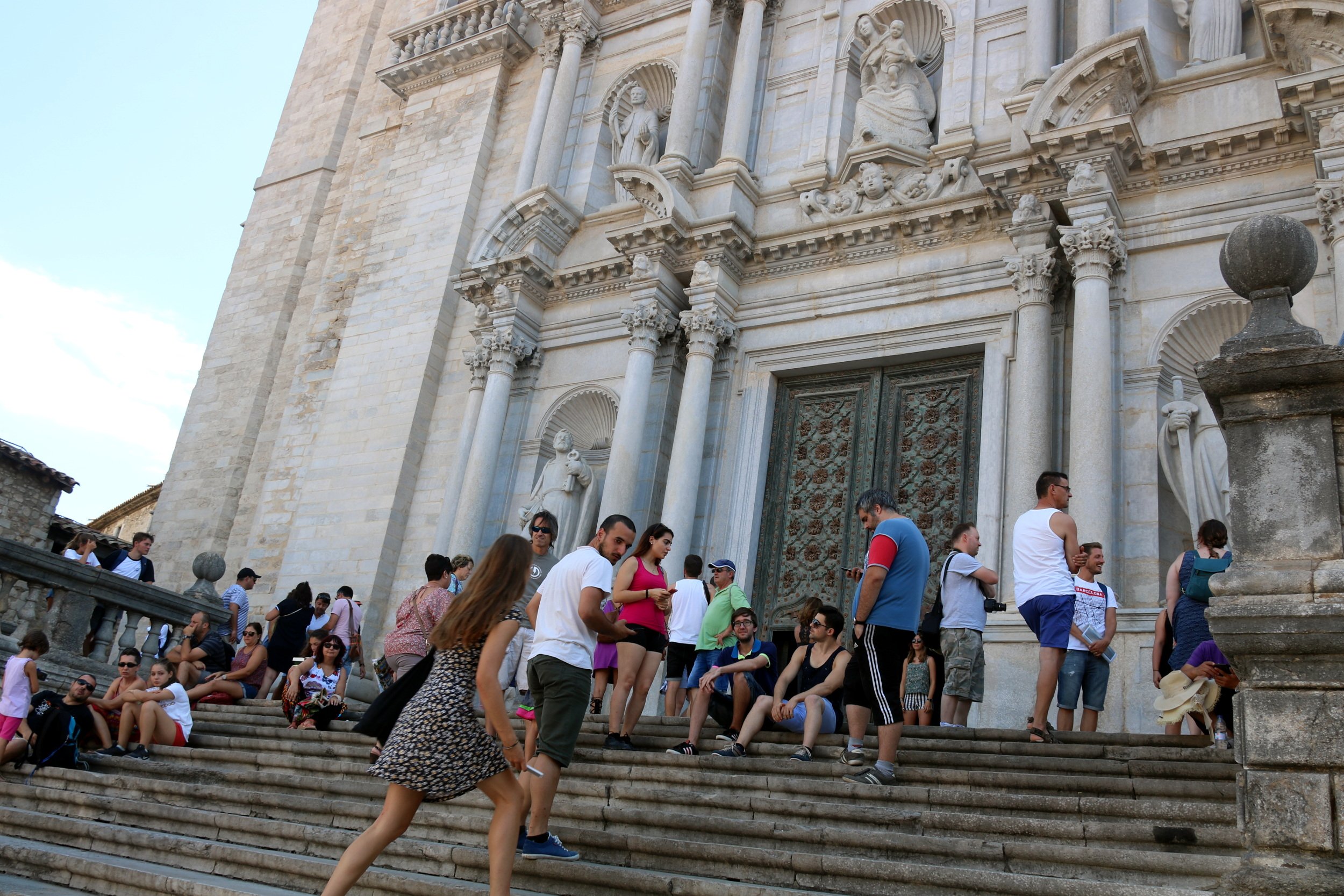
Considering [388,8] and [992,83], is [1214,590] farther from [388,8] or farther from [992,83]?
[388,8]

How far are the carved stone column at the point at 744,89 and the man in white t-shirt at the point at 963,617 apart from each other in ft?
27.4

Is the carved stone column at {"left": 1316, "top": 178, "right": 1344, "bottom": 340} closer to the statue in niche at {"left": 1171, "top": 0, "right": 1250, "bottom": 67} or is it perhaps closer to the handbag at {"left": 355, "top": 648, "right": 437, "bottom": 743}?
the statue in niche at {"left": 1171, "top": 0, "right": 1250, "bottom": 67}

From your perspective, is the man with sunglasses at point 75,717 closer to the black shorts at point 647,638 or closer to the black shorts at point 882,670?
the black shorts at point 647,638

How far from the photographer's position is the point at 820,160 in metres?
14.6

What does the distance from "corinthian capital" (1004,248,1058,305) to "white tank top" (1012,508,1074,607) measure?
206 inches

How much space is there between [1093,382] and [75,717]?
9.81 metres

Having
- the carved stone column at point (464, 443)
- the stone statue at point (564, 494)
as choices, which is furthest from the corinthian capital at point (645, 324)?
the carved stone column at point (464, 443)

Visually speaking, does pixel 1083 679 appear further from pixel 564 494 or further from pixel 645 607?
pixel 564 494

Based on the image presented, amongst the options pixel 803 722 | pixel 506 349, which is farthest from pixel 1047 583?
pixel 506 349

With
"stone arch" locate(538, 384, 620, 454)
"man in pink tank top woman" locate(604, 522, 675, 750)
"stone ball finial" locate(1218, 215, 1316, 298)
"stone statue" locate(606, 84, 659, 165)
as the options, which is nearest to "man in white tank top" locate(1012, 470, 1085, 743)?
"man in pink tank top woman" locate(604, 522, 675, 750)

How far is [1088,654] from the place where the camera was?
7348 mm

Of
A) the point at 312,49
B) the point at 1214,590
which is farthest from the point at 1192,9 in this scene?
the point at 312,49

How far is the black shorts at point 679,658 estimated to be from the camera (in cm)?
875

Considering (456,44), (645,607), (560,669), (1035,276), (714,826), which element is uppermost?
(456,44)
